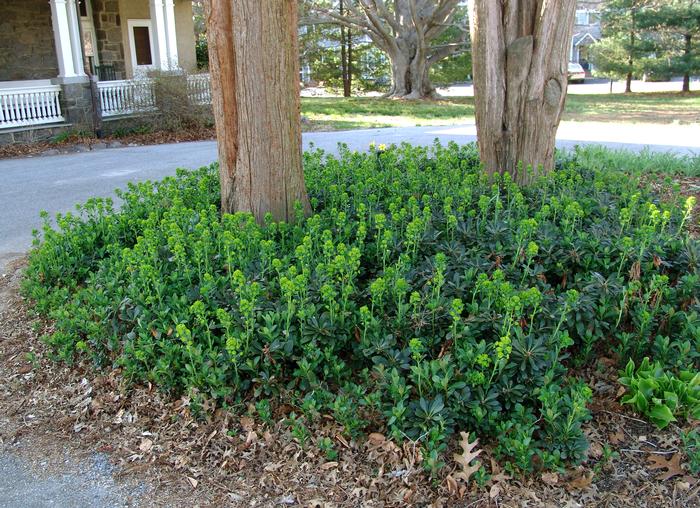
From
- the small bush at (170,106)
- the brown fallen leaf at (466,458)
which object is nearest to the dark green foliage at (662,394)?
the brown fallen leaf at (466,458)

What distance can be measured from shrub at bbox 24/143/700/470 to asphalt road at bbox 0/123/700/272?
265 centimetres

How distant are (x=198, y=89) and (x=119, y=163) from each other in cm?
506

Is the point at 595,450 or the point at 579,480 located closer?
the point at 579,480

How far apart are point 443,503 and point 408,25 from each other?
27.4 metres

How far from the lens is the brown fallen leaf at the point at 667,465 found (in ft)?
9.18

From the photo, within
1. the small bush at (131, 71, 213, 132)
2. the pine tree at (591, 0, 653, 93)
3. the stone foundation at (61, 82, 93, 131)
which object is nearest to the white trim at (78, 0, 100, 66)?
the small bush at (131, 71, 213, 132)

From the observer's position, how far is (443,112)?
2164 cm

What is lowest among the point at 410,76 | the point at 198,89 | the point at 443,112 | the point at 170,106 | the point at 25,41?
the point at 443,112

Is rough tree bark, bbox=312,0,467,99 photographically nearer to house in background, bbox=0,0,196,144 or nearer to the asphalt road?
house in background, bbox=0,0,196,144

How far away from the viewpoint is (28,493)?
9.39ft

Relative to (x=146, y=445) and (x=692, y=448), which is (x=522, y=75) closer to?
(x=692, y=448)

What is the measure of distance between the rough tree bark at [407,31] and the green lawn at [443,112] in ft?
5.85

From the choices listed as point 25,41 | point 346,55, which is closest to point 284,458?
point 25,41

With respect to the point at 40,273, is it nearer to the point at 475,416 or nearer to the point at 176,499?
the point at 176,499
